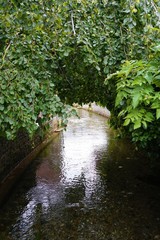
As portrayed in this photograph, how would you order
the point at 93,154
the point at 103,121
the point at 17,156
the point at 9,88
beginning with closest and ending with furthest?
1. the point at 9,88
2. the point at 17,156
3. the point at 93,154
4. the point at 103,121

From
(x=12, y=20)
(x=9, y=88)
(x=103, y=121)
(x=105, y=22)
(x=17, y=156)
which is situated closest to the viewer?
(x=9, y=88)

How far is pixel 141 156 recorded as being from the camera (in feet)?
24.8

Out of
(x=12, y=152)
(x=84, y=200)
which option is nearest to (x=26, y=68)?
(x=84, y=200)

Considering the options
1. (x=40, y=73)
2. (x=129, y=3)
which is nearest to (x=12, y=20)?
(x=40, y=73)

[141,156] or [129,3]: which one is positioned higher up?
[129,3]

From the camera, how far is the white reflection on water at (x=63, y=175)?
462 cm

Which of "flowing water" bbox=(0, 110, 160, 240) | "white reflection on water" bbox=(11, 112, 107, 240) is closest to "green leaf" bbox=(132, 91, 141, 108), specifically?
"flowing water" bbox=(0, 110, 160, 240)

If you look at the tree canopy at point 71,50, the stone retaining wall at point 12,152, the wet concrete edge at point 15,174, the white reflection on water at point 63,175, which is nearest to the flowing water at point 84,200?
the white reflection on water at point 63,175

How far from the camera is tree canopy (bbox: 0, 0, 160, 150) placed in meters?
2.70

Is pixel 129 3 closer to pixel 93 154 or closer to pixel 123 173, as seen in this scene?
pixel 123 173

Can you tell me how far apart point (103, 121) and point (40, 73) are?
1111 cm

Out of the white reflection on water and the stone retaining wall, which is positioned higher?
the stone retaining wall

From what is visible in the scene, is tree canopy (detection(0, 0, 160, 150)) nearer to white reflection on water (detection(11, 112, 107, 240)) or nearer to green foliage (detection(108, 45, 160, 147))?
green foliage (detection(108, 45, 160, 147))

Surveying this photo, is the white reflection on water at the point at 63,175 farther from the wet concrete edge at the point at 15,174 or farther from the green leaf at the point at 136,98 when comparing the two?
the green leaf at the point at 136,98
